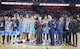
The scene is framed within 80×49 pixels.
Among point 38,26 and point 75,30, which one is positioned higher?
point 38,26

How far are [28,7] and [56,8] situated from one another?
67 cm

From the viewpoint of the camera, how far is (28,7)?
217 inches

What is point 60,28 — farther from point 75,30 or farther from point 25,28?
point 25,28

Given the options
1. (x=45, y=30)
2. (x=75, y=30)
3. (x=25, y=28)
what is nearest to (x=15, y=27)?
(x=25, y=28)

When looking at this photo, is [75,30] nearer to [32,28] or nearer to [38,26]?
[38,26]

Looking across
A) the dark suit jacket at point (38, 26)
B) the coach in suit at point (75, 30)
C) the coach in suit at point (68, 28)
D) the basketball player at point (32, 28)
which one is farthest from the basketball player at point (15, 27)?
the coach in suit at point (75, 30)

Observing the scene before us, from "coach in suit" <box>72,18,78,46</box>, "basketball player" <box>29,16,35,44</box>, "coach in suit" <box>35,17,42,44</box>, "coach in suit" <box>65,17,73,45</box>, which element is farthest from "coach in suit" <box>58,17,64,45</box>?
"basketball player" <box>29,16,35,44</box>

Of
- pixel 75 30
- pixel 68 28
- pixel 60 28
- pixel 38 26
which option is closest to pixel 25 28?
pixel 38 26

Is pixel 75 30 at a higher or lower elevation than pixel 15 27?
lower

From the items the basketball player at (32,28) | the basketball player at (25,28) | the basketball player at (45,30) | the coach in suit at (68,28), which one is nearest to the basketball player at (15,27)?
the basketball player at (25,28)

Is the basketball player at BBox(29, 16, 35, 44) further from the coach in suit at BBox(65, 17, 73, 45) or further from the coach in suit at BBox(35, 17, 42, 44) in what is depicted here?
the coach in suit at BBox(65, 17, 73, 45)

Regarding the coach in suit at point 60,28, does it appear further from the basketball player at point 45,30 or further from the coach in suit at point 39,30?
the coach in suit at point 39,30

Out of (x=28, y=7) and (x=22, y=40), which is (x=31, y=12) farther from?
(x=22, y=40)

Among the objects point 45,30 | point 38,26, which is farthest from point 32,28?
point 45,30
